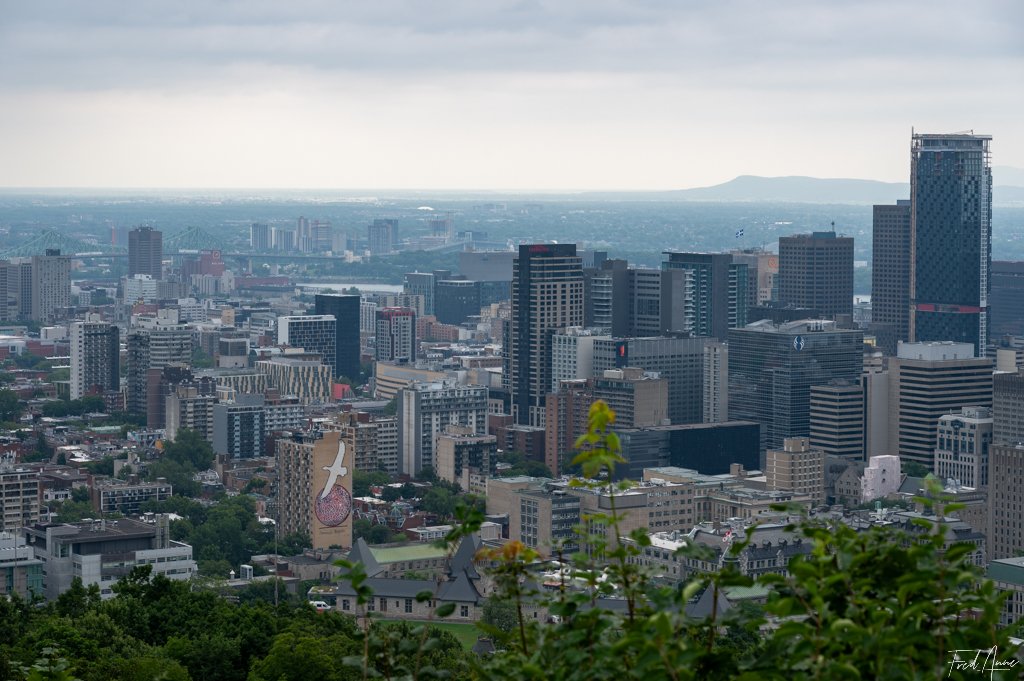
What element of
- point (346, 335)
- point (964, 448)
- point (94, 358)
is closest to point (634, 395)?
point (964, 448)

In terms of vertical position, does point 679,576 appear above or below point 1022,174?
below

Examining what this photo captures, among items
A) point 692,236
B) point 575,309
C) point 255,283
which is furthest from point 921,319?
point 692,236

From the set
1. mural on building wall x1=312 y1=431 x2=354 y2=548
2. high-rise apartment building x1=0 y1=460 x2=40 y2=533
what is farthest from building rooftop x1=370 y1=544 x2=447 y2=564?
high-rise apartment building x1=0 y1=460 x2=40 y2=533

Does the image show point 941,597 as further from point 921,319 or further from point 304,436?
point 921,319

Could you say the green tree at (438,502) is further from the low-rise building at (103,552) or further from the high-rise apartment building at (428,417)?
the low-rise building at (103,552)

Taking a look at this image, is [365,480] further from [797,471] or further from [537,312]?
[537,312]

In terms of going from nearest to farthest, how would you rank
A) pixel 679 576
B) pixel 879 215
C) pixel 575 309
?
pixel 679 576
pixel 575 309
pixel 879 215

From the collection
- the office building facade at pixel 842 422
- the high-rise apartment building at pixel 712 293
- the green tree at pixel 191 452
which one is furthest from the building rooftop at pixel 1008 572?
the high-rise apartment building at pixel 712 293

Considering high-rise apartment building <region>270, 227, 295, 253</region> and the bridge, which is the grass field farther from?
high-rise apartment building <region>270, 227, 295, 253</region>
